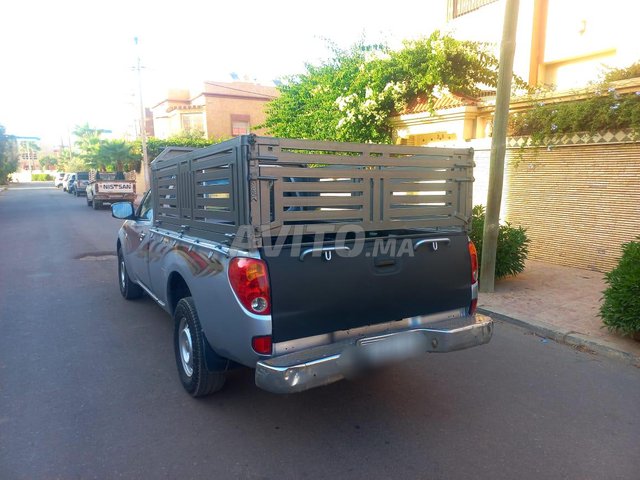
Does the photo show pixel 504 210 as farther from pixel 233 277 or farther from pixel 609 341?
pixel 233 277

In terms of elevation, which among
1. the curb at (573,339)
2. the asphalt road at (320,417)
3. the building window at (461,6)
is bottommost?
the asphalt road at (320,417)

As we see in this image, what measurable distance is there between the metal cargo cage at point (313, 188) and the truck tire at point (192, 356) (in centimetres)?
64

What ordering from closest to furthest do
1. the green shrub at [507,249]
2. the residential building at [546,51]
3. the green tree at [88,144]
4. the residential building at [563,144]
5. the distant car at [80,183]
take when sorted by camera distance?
the green shrub at [507,249]
the residential building at [563,144]
the residential building at [546,51]
the distant car at [80,183]
the green tree at [88,144]

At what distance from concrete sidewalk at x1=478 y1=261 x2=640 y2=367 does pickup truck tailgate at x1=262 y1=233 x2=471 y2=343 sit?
6.64ft

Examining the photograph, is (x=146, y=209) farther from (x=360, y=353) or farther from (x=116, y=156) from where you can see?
(x=116, y=156)

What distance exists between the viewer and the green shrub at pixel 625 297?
461 centimetres

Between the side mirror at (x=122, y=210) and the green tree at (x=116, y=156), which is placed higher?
the green tree at (x=116, y=156)

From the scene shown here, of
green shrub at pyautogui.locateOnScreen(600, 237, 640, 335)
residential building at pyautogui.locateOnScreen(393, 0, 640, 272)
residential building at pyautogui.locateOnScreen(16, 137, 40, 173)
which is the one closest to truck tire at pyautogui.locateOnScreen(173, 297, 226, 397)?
green shrub at pyautogui.locateOnScreen(600, 237, 640, 335)

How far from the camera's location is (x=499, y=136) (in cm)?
625

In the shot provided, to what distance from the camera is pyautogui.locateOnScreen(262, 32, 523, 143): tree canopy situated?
11203 mm

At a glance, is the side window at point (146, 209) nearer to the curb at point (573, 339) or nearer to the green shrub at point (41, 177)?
the curb at point (573, 339)

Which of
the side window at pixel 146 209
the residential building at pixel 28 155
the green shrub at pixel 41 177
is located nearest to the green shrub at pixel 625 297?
the side window at pixel 146 209

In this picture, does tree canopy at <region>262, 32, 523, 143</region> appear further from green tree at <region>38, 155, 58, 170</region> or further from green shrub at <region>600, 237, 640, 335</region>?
green tree at <region>38, 155, 58, 170</region>

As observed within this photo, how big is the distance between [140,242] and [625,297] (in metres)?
5.27
